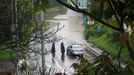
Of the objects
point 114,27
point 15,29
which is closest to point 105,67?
point 114,27

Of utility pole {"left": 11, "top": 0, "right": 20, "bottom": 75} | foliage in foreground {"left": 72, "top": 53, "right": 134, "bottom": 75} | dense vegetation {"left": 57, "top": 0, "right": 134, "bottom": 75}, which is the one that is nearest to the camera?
dense vegetation {"left": 57, "top": 0, "right": 134, "bottom": 75}

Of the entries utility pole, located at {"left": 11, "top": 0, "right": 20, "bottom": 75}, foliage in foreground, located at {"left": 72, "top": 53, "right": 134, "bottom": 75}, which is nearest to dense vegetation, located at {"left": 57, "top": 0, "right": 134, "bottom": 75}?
foliage in foreground, located at {"left": 72, "top": 53, "right": 134, "bottom": 75}

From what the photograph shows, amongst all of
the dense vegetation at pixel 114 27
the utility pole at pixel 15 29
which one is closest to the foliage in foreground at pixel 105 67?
the dense vegetation at pixel 114 27

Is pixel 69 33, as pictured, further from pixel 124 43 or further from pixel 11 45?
pixel 124 43

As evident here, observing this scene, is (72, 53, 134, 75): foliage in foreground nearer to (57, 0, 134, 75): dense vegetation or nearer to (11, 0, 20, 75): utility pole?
(57, 0, 134, 75): dense vegetation

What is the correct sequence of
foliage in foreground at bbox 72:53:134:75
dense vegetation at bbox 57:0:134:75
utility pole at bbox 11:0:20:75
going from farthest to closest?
utility pole at bbox 11:0:20:75 < foliage in foreground at bbox 72:53:134:75 < dense vegetation at bbox 57:0:134:75

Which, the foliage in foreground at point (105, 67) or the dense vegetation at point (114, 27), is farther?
the foliage in foreground at point (105, 67)

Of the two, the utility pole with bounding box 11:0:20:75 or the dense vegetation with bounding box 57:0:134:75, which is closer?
the dense vegetation with bounding box 57:0:134:75

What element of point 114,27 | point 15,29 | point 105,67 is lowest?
point 15,29

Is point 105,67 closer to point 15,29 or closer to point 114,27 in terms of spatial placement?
point 114,27

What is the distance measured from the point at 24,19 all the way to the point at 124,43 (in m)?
20.7

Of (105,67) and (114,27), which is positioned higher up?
(114,27)

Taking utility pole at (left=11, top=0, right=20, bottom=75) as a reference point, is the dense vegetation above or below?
above

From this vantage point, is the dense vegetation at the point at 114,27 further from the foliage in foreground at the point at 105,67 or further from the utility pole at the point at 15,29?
the utility pole at the point at 15,29
